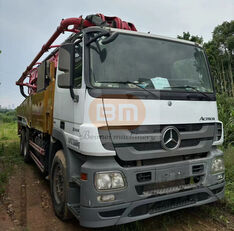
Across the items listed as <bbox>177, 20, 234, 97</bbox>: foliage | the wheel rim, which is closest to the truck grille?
the wheel rim

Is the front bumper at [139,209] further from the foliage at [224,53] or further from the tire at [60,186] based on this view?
the foliage at [224,53]

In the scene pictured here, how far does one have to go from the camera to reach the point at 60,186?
2883mm

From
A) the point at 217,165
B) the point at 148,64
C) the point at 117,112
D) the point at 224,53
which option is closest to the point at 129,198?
the point at 117,112

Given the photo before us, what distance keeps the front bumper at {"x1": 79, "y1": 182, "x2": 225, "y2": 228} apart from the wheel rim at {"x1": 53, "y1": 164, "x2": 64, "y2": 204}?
0.83 metres

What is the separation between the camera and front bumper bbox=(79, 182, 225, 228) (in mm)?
2070

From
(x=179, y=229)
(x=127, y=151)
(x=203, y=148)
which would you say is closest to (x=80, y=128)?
(x=127, y=151)

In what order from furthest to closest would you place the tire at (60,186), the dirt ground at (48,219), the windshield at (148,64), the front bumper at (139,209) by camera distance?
the dirt ground at (48,219), the tire at (60,186), the windshield at (148,64), the front bumper at (139,209)

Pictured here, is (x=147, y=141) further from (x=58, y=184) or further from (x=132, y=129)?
(x=58, y=184)

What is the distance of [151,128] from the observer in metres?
2.33

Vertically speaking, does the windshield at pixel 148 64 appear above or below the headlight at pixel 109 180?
above

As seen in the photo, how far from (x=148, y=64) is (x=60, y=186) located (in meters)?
2.03

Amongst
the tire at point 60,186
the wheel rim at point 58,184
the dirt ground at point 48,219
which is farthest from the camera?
the wheel rim at point 58,184

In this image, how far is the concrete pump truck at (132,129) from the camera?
2.12 m

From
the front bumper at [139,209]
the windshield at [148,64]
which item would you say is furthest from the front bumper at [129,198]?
the windshield at [148,64]
